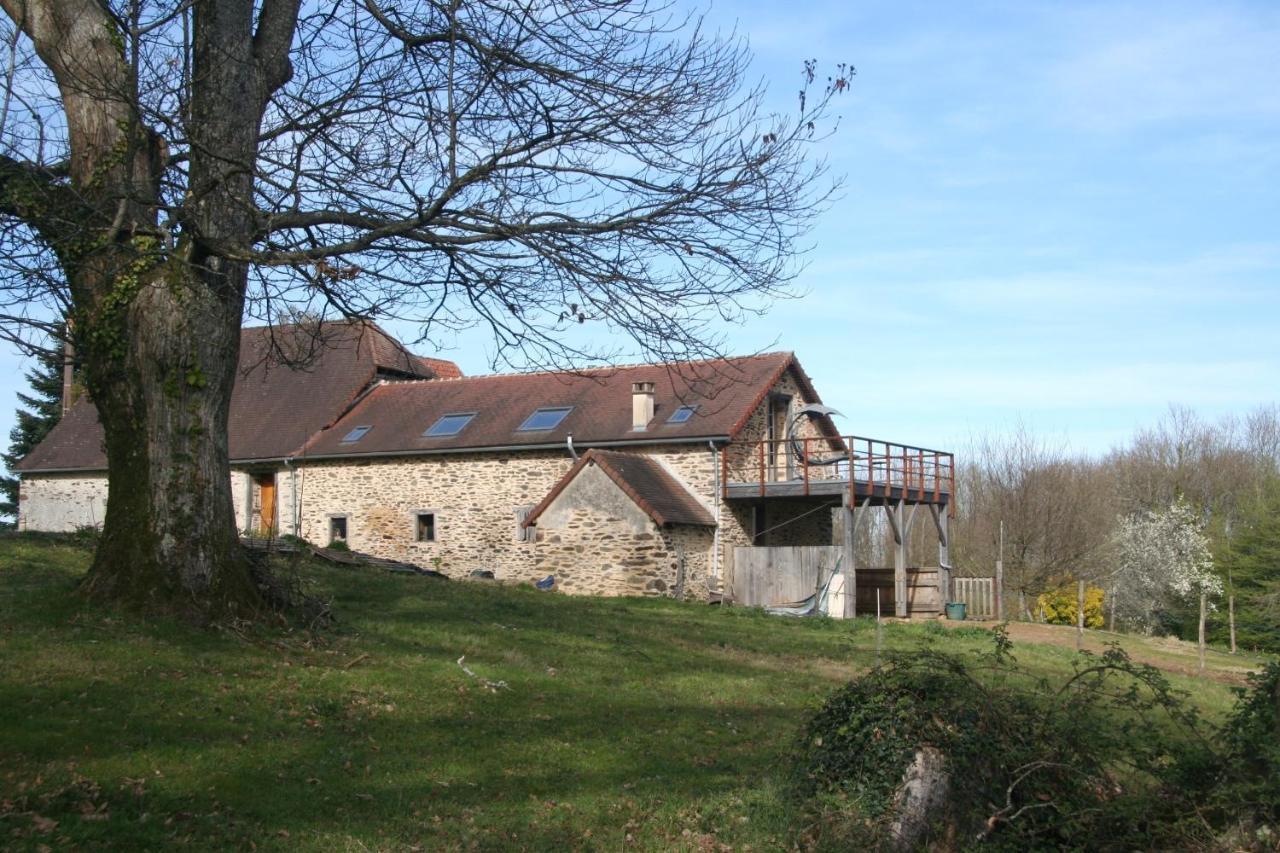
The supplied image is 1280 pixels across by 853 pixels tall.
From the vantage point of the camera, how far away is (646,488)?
24.5 meters

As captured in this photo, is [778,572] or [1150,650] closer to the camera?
[1150,650]

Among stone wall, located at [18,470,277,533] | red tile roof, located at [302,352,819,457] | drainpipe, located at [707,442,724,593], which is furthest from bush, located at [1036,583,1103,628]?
stone wall, located at [18,470,277,533]

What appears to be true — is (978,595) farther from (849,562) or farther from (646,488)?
(646,488)

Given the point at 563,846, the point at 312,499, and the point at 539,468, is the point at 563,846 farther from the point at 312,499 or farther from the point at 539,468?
the point at 312,499

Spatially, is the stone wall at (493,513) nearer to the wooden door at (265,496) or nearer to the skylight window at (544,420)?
the wooden door at (265,496)

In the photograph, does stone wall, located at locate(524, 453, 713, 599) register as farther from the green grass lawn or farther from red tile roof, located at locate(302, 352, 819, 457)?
the green grass lawn

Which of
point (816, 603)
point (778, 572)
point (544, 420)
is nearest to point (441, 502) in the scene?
point (544, 420)

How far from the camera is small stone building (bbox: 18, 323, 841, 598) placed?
2467 centimetres

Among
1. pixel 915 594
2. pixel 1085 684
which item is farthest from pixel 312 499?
pixel 1085 684

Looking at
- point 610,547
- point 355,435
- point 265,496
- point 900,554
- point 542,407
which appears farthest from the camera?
point 265,496

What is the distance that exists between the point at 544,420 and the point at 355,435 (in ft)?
17.3

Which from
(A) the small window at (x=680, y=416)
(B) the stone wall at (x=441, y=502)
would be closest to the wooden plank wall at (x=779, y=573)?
(A) the small window at (x=680, y=416)

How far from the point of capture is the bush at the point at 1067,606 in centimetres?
4100

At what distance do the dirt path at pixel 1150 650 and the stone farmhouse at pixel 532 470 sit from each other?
4.08 m
